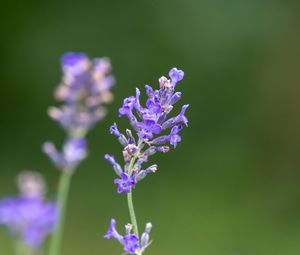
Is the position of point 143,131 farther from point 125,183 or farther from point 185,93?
point 185,93

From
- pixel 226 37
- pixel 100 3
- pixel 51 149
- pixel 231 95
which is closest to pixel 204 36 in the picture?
pixel 226 37

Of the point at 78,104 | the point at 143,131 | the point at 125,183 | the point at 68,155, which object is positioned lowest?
the point at 125,183

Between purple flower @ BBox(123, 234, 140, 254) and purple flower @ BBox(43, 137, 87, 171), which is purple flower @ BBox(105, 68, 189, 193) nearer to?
purple flower @ BBox(123, 234, 140, 254)

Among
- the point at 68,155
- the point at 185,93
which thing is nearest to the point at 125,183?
the point at 68,155

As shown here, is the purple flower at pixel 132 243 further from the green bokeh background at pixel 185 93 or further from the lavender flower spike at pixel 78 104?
the green bokeh background at pixel 185 93

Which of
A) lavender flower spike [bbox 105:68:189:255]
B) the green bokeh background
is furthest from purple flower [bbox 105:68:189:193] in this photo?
the green bokeh background

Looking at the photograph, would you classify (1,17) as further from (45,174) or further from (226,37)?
(226,37)

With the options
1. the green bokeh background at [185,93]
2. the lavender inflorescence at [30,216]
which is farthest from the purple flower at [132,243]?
the green bokeh background at [185,93]
